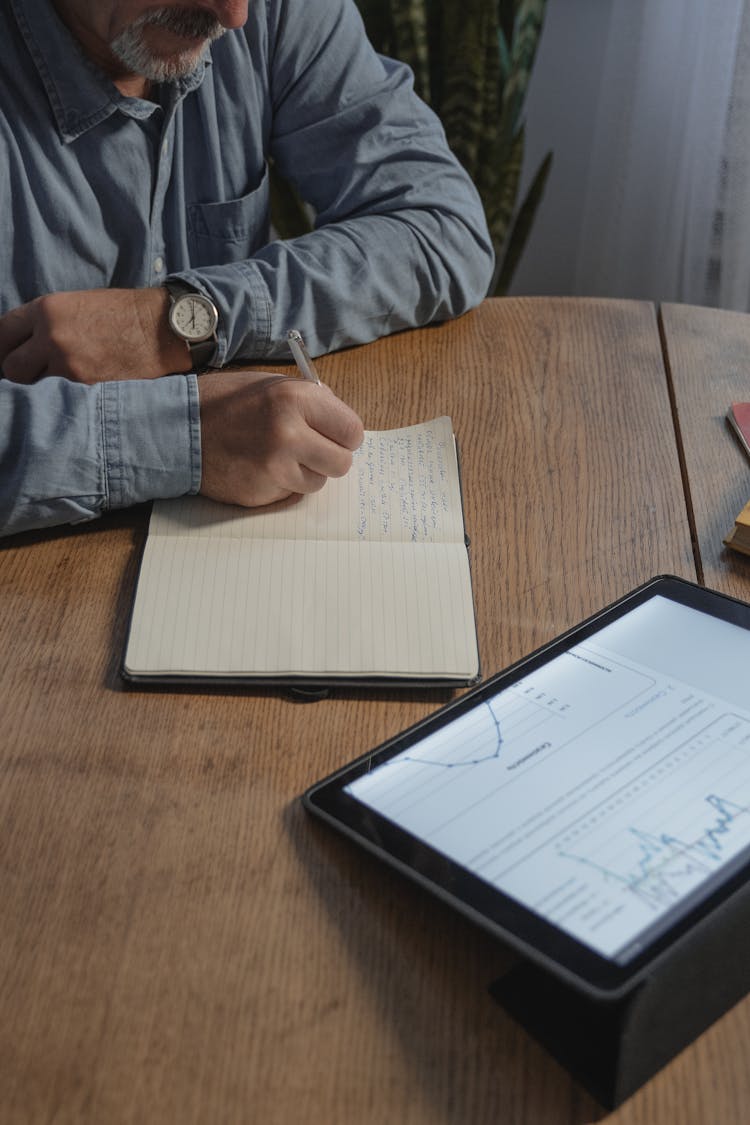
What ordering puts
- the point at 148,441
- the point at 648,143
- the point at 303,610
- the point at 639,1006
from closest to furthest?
the point at 639,1006 → the point at 303,610 → the point at 148,441 → the point at 648,143

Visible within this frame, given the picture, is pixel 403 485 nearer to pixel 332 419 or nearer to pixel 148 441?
pixel 332 419

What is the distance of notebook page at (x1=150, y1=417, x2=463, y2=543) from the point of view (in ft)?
2.65

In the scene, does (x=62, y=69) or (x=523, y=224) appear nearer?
(x=62, y=69)

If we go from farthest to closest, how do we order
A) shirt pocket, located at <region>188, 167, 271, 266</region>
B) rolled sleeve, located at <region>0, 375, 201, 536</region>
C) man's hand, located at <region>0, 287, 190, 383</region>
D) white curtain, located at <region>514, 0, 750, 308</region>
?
white curtain, located at <region>514, 0, 750, 308</region> < shirt pocket, located at <region>188, 167, 271, 266</region> < man's hand, located at <region>0, 287, 190, 383</region> < rolled sleeve, located at <region>0, 375, 201, 536</region>

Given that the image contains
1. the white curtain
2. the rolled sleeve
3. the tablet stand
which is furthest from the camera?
the white curtain

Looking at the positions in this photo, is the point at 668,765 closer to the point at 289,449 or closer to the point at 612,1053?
the point at 612,1053

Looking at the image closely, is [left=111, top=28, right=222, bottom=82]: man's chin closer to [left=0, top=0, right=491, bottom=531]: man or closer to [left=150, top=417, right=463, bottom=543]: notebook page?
[left=0, top=0, right=491, bottom=531]: man

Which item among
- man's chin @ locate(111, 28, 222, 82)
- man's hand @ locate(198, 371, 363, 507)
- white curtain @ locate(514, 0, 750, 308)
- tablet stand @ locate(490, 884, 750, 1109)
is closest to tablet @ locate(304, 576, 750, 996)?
tablet stand @ locate(490, 884, 750, 1109)

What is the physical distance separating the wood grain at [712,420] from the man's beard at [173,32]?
57 centimetres

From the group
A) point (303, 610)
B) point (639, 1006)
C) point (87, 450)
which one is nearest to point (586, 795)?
point (639, 1006)

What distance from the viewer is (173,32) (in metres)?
1.04

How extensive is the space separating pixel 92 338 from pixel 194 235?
0.36 meters

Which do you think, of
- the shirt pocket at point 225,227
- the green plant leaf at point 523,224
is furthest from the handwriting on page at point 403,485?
the green plant leaf at point 523,224

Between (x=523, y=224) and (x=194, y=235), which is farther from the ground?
(x=194, y=235)
